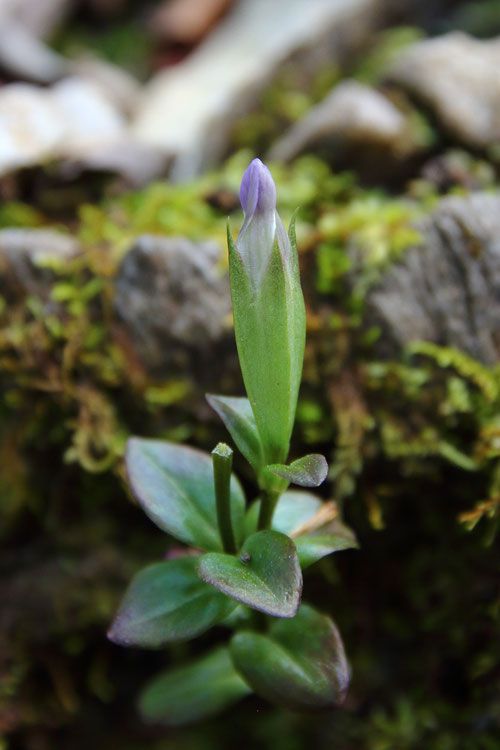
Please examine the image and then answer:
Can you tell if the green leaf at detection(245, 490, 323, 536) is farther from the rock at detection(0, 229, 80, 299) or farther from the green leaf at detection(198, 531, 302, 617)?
the rock at detection(0, 229, 80, 299)

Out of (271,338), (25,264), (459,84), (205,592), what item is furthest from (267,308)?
(459,84)

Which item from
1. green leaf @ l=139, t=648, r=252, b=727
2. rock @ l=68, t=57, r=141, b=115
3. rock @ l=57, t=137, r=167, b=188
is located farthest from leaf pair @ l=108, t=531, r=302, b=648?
rock @ l=68, t=57, r=141, b=115

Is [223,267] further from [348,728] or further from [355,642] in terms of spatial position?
[348,728]

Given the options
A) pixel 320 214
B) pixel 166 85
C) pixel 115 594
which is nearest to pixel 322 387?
pixel 320 214

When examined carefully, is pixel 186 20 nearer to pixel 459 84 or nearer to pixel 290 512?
pixel 459 84

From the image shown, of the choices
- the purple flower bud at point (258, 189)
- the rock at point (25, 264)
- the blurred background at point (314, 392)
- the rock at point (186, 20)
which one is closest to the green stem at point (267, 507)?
the blurred background at point (314, 392)
